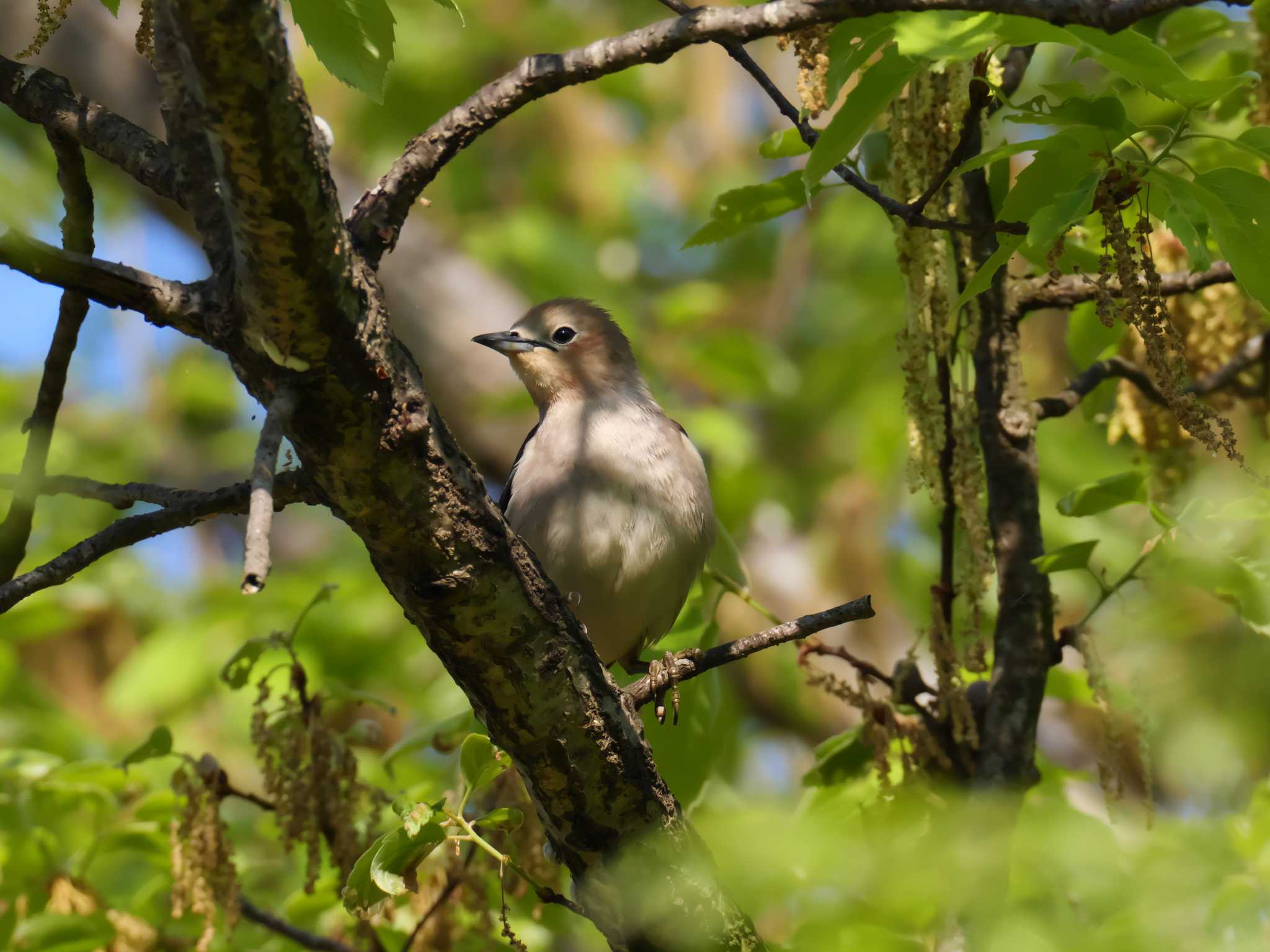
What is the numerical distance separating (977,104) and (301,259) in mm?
1807

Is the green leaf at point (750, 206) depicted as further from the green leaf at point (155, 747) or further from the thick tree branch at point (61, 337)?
the green leaf at point (155, 747)

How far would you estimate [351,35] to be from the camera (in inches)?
119

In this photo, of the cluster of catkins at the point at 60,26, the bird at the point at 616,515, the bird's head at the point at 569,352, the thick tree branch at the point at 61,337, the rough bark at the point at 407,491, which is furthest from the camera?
the bird's head at the point at 569,352

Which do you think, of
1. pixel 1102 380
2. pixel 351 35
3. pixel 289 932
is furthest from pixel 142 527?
pixel 1102 380

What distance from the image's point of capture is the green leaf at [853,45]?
287cm

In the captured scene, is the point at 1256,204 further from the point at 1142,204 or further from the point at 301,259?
the point at 301,259

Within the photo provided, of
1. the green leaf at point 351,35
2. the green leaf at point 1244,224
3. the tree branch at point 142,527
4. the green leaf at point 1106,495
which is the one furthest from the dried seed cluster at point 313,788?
the green leaf at point 1244,224

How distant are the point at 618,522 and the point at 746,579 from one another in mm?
609

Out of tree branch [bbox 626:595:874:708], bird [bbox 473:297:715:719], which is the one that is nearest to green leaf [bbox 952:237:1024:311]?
tree branch [bbox 626:595:874:708]

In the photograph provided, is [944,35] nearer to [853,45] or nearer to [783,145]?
[853,45]

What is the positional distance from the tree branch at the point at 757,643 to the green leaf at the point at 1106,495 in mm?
889

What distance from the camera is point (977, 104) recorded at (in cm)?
340

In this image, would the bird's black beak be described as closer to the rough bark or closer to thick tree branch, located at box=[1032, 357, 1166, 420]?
thick tree branch, located at box=[1032, 357, 1166, 420]

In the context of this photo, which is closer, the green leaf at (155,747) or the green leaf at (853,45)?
the green leaf at (853,45)
